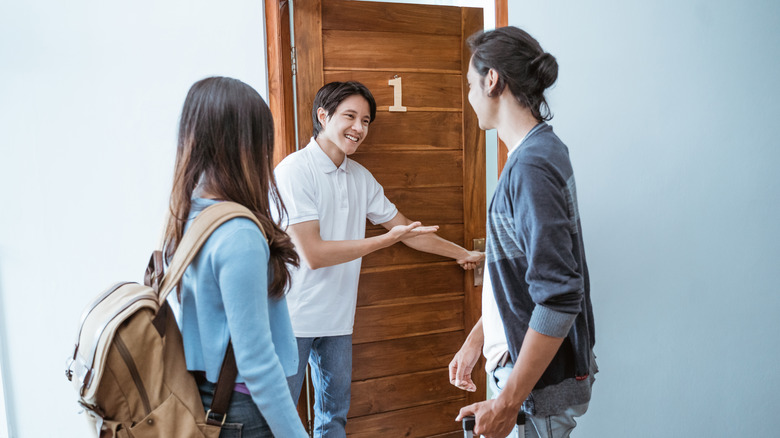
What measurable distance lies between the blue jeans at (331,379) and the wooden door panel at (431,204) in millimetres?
591

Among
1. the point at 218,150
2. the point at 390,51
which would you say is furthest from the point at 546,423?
the point at 390,51

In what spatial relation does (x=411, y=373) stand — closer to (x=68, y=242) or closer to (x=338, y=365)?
(x=338, y=365)

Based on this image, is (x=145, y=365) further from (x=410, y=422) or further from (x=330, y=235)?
→ (x=410, y=422)

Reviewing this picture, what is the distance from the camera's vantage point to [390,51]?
2.09 m

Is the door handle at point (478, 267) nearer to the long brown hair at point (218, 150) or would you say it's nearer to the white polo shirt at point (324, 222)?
the white polo shirt at point (324, 222)

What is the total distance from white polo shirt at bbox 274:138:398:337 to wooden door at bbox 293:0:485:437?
16cm

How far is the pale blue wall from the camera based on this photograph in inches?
73.1

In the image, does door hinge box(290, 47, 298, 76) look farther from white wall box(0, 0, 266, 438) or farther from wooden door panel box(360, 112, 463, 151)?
wooden door panel box(360, 112, 463, 151)

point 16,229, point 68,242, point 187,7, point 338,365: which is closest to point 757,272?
point 338,365

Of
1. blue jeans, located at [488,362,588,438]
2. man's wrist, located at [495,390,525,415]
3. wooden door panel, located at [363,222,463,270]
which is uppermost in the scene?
wooden door panel, located at [363,222,463,270]

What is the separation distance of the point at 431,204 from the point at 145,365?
60.2 inches

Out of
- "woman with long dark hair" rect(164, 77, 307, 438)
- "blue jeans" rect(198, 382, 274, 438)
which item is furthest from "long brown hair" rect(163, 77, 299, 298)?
"blue jeans" rect(198, 382, 274, 438)

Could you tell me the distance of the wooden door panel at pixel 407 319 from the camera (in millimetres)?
2154

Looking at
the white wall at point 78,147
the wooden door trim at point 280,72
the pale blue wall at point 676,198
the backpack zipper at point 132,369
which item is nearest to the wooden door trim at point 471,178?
the pale blue wall at point 676,198
